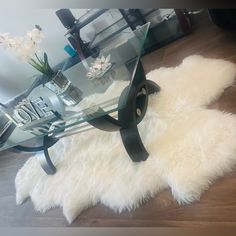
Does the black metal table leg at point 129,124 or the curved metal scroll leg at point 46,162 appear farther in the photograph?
the curved metal scroll leg at point 46,162

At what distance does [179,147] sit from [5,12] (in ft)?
7.19

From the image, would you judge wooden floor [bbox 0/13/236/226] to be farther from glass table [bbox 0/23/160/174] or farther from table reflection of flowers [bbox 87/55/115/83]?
table reflection of flowers [bbox 87/55/115/83]

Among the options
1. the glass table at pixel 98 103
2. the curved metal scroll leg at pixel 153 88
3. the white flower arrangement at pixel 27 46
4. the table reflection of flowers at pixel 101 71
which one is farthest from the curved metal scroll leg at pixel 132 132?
the white flower arrangement at pixel 27 46

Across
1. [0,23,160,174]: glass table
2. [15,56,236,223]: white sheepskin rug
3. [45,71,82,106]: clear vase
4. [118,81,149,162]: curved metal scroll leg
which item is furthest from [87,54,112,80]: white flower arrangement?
[15,56,236,223]: white sheepskin rug

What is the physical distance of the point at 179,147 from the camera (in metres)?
1.26

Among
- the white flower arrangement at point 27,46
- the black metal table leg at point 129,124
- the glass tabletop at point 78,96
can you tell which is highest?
the white flower arrangement at point 27,46

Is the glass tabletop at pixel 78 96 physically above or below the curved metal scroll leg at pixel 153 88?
above

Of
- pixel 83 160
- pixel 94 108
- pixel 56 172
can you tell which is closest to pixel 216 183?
pixel 94 108

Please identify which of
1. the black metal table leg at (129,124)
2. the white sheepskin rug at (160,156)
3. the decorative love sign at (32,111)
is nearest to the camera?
the white sheepskin rug at (160,156)

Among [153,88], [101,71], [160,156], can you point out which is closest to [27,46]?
[101,71]

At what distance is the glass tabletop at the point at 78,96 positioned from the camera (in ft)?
4.45

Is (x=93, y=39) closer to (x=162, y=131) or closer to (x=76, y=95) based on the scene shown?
(x=76, y=95)

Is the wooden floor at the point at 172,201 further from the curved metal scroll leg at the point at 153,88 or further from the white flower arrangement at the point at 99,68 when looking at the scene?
the white flower arrangement at the point at 99,68

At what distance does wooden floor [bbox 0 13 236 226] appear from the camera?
1024mm
